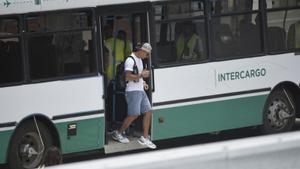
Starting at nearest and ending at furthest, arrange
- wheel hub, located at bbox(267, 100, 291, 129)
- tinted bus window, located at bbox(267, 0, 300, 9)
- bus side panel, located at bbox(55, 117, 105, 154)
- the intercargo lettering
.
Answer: bus side panel, located at bbox(55, 117, 105, 154)
the intercargo lettering
tinted bus window, located at bbox(267, 0, 300, 9)
wheel hub, located at bbox(267, 100, 291, 129)

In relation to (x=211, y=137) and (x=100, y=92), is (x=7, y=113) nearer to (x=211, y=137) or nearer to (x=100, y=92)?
(x=100, y=92)

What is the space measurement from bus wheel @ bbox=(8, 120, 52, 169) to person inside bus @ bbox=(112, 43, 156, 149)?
1.31 metres

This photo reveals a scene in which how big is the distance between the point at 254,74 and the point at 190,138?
1773 millimetres

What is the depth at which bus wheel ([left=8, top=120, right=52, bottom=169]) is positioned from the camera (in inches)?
395

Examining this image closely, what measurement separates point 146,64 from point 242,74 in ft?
5.46

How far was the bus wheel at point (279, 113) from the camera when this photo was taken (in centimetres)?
1234

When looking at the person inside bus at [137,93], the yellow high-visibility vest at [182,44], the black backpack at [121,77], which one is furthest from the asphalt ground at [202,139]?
the yellow high-visibility vest at [182,44]

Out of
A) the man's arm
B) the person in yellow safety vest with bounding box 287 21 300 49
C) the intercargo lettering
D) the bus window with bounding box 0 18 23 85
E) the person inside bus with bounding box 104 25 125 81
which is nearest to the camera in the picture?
the bus window with bounding box 0 18 23 85

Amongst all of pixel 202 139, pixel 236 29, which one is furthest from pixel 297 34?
pixel 202 139

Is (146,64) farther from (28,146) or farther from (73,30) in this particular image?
(28,146)

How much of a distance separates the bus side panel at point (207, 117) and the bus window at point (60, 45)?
141 cm

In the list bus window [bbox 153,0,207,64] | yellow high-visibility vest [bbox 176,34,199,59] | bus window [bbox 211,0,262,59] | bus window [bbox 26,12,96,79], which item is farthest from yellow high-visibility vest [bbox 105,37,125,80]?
bus window [bbox 211,0,262,59]

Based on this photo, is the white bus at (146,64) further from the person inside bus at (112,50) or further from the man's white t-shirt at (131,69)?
the man's white t-shirt at (131,69)

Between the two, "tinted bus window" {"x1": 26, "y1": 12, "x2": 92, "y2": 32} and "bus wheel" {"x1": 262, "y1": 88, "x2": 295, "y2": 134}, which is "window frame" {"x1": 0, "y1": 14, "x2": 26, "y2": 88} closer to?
"tinted bus window" {"x1": 26, "y1": 12, "x2": 92, "y2": 32}
